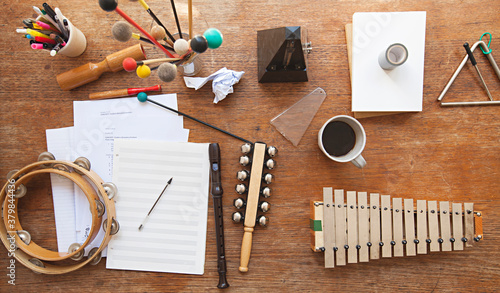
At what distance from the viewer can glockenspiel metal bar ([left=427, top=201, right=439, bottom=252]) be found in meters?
1.00

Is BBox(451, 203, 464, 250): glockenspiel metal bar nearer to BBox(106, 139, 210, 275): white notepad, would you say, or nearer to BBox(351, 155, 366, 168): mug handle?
BBox(351, 155, 366, 168): mug handle

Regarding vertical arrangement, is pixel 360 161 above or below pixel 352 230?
above

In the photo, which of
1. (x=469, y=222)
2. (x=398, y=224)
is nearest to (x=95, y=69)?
(x=398, y=224)

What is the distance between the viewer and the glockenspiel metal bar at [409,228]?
3.28 feet

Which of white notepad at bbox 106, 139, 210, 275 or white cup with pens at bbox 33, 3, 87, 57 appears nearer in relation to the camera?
white cup with pens at bbox 33, 3, 87, 57

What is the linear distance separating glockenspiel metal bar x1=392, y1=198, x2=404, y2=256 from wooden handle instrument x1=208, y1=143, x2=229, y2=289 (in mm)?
573

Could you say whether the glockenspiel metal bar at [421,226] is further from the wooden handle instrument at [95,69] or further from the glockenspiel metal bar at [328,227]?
the wooden handle instrument at [95,69]

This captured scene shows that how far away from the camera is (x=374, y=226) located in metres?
1.00

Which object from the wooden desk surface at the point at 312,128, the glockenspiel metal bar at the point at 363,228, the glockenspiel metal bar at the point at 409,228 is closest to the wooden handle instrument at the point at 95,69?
the wooden desk surface at the point at 312,128

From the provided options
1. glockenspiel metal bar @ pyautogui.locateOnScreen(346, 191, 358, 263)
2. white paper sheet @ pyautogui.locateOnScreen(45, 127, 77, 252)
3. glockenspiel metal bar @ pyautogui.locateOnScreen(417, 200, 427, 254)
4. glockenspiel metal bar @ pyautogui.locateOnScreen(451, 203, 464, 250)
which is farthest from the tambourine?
glockenspiel metal bar @ pyautogui.locateOnScreen(451, 203, 464, 250)

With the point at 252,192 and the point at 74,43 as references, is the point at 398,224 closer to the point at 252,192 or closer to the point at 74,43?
the point at 252,192

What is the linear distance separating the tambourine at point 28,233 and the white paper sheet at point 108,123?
0.14 ft

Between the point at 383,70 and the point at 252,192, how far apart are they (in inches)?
23.8

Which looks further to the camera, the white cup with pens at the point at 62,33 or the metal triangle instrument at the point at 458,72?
the metal triangle instrument at the point at 458,72
